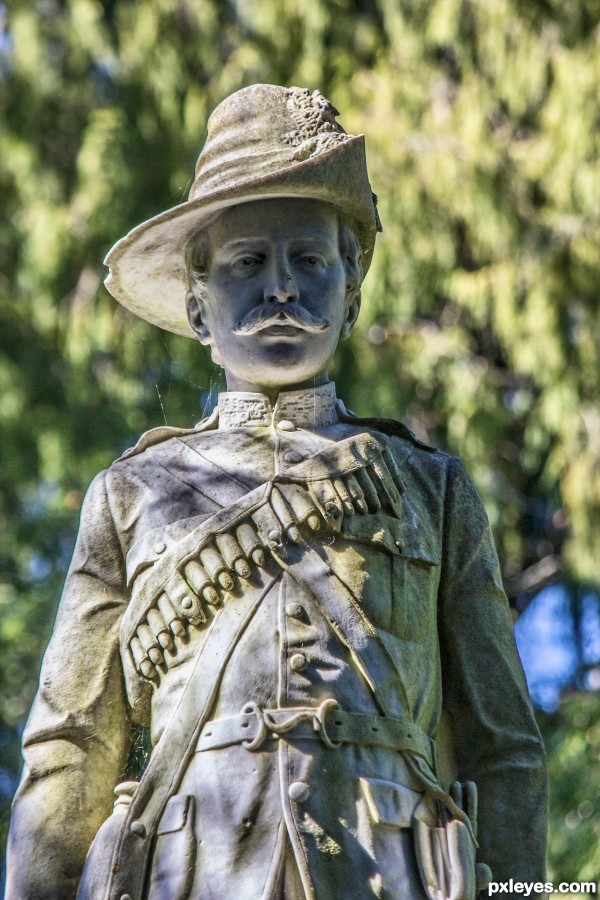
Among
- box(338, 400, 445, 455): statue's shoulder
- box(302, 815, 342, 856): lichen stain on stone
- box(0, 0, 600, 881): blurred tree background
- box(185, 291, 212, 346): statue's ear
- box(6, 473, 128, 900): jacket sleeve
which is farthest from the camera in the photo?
box(0, 0, 600, 881): blurred tree background

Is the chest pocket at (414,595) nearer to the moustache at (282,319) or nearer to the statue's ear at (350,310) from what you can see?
the moustache at (282,319)

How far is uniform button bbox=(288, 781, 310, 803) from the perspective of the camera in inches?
203

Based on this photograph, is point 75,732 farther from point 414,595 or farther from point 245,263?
point 245,263

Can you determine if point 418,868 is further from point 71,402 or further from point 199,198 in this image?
point 71,402

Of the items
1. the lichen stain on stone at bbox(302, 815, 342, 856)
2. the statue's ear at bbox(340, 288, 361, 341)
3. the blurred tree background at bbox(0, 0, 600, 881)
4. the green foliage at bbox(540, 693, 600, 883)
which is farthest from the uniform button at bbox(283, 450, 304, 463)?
the blurred tree background at bbox(0, 0, 600, 881)

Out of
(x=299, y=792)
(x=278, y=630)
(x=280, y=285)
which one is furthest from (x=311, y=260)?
(x=299, y=792)

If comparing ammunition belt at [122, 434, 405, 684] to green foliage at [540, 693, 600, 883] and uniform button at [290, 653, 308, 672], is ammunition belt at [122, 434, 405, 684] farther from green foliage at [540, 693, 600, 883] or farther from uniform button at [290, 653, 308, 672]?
green foliage at [540, 693, 600, 883]

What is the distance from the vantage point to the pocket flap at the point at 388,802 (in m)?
5.20

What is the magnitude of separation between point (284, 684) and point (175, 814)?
415mm

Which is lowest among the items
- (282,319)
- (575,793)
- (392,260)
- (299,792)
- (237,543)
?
(299,792)

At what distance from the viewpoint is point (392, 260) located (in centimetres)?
1395

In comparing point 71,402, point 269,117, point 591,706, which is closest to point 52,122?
point 71,402

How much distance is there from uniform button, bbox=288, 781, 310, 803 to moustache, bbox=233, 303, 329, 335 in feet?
4.30

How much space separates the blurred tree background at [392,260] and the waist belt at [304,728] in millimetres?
7191
